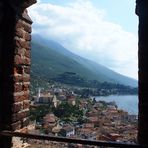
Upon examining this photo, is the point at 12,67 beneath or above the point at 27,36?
beneath

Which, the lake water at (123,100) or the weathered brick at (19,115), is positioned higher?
the weathered brick at (19,115)

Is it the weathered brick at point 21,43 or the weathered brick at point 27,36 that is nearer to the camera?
the weathered brick at point 21,43

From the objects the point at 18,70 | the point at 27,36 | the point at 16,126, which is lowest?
the point at 16,126

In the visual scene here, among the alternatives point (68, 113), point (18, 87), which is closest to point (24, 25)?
point (18, 87)

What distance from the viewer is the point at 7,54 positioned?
3.73m

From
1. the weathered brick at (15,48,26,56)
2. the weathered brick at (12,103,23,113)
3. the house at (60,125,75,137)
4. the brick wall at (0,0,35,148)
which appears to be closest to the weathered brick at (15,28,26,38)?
the brick wall at (0,0,35,148)

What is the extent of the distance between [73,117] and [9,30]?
33.8 meters

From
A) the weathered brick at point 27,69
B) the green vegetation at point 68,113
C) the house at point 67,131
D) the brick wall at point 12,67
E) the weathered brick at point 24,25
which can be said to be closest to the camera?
the brick wall at point 12,67

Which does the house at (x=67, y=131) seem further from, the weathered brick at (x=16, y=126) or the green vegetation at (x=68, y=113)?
the weathered brick at (x=16, y=126)

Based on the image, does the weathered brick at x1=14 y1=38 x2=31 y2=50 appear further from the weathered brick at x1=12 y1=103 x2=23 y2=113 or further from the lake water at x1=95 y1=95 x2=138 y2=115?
the lake water at x1=95 y1=95 x2=138 y2=115

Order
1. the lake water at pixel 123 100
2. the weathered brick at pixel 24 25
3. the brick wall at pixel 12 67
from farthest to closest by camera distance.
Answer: the lake water at pixel 123 100, the weathered brick at pixel 24 25, the brick wall at pixel 12 67

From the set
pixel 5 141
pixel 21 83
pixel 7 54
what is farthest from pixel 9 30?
pixel 5 141

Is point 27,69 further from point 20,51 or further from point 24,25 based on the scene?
point 24,25

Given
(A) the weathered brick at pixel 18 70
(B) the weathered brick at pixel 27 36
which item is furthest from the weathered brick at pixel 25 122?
(B) the weathered brick at pixel 27 36
